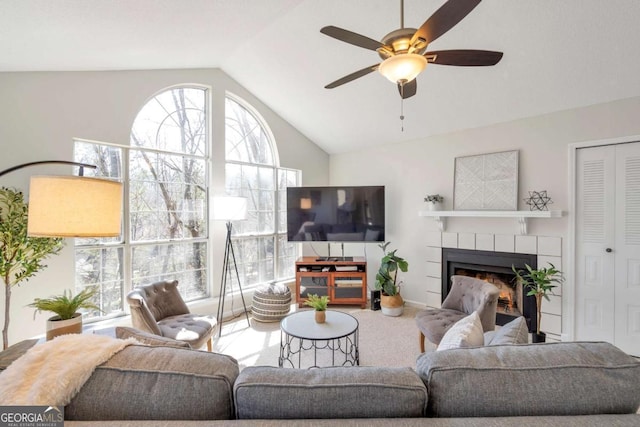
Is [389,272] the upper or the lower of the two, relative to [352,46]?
lower

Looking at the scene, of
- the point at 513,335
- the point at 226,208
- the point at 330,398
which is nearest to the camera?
the point at 330,398

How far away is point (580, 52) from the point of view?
7.82 ft

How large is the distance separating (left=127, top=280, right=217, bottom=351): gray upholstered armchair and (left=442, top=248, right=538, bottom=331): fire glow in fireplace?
2967 mm

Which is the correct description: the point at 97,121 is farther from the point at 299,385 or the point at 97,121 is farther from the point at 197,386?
the point at 299,385

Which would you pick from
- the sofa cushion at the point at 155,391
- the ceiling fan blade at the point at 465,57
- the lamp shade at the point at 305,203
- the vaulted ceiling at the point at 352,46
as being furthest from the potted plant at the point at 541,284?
the sofa cushion at the point at 155,391

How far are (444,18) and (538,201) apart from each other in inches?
100

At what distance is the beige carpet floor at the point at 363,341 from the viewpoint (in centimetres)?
265

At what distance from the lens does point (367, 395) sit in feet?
2.68

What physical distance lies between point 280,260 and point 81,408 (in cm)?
372

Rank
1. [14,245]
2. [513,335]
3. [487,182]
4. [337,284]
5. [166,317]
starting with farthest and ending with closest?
[337,284] → [487,182] → [166,317] → [14,245] → [513,335]

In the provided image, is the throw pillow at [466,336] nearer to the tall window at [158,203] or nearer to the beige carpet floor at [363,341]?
the beige carpet floor at [363,341]

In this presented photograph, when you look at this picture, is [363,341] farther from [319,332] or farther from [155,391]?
[155,391]

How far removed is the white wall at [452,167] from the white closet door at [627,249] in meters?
0.30

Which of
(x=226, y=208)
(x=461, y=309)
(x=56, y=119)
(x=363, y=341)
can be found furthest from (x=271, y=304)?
(x=56, y=119)
